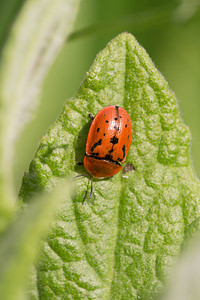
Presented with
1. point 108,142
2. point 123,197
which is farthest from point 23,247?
point 108,142

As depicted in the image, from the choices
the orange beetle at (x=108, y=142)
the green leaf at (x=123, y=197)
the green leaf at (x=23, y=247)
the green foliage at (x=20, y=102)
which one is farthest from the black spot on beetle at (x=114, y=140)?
the green leaf at (x=23, y=247)

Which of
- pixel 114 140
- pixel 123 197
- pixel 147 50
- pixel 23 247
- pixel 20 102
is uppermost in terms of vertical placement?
pixel 147 50

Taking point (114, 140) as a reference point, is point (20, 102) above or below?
below

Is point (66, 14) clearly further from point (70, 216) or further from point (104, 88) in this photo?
point (70, 216)

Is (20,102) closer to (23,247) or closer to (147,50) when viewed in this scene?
(23,247)

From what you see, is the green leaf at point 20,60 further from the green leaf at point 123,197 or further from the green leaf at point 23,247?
the green leaf at point 123,197

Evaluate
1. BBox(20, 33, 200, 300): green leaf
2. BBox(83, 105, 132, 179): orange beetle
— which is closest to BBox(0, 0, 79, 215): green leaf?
BBox(20, 33, 200, 300): green leaf

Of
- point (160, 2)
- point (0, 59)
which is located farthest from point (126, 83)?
point (160, 2)
